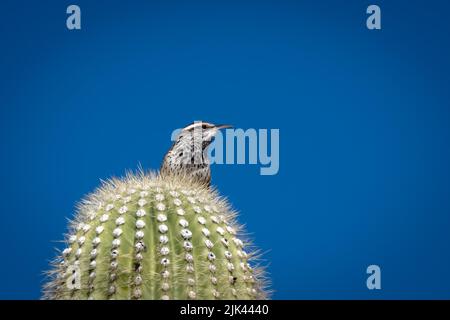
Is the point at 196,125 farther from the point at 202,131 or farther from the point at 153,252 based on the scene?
the point at 153,252

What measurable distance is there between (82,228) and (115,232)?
273 mm

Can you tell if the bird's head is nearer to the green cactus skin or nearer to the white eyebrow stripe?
the white eyebrow stripe

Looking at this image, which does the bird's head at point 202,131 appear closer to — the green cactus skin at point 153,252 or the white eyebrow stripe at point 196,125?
the white eyebrow stripe at point 196,125

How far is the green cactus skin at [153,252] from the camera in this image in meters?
3.26

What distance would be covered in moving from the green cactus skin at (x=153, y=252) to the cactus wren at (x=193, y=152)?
228 cm

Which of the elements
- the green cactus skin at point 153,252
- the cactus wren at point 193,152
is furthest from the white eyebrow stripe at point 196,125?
the green cactus skin at point 153,252

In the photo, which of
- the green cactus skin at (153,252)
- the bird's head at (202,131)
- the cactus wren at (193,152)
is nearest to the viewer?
the green cactus skin at (153,252)

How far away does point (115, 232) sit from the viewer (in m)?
3.36

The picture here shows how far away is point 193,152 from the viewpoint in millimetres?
6137

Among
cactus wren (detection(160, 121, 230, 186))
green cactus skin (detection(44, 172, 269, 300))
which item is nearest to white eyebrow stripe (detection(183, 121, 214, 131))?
cactus wren (detection(160, 121, 230, 186))

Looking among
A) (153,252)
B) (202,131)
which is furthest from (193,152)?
(153,252)
